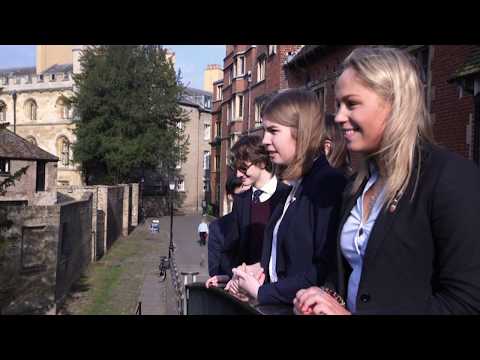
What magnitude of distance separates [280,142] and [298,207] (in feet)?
1.16

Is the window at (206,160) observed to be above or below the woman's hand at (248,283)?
above

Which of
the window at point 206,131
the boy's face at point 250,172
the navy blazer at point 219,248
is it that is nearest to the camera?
the boy's face at point 250,172

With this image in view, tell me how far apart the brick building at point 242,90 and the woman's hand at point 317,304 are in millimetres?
15521

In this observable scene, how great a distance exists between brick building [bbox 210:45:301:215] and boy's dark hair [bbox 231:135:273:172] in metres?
13.4

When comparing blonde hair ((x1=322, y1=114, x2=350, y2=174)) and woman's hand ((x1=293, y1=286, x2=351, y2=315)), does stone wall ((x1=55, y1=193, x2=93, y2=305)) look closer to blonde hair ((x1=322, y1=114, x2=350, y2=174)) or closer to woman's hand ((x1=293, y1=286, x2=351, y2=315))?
blonde hair ((x1=322, y1=114, x2=350, y2=174))

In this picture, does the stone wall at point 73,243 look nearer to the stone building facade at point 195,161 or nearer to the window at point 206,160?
the stone building facade at point 195,161

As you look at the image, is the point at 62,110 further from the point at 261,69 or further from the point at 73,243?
the point at 73,243

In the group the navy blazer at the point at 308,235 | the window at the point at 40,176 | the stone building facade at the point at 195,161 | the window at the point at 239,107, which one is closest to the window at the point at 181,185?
the stone building facade at the point at 195,161

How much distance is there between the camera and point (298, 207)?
2.14 m

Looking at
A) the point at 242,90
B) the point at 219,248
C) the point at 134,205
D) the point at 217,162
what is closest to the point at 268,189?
the point at 219,248

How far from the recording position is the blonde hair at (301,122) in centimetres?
229

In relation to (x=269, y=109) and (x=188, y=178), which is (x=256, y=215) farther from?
(x=188, y=178)

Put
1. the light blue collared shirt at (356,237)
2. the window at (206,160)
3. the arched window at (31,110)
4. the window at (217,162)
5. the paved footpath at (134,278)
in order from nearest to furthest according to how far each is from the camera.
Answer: the light blue collared shirt at (356,237)
the paved footpath at (134,278)
the window at (217,162)
the arched window at (31,110)
the window at (206,160)
